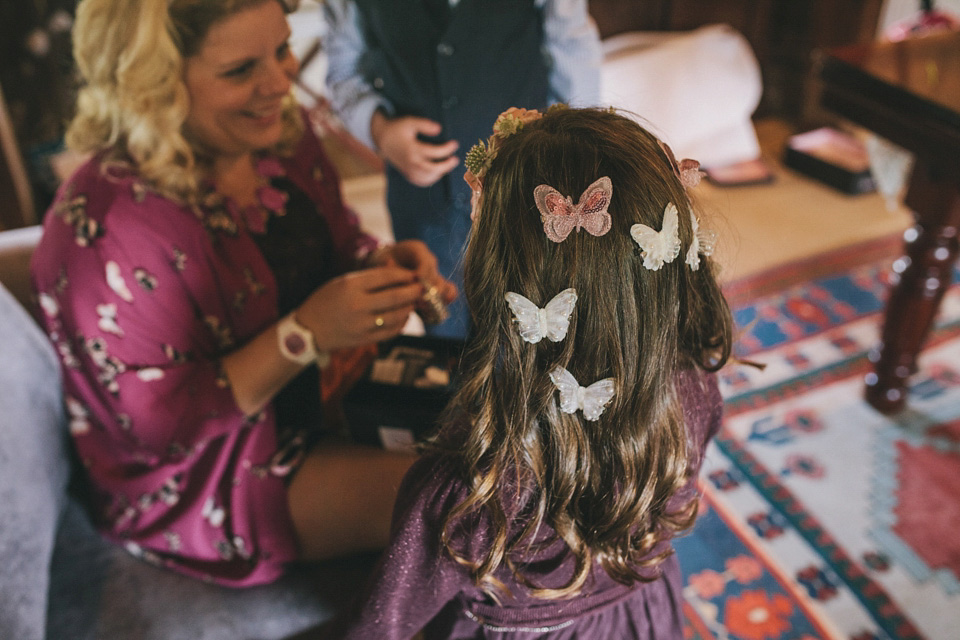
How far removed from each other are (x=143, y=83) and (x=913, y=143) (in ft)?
4.56

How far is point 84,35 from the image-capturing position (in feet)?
3.08

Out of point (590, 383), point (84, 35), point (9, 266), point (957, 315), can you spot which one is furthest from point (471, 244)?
point (957, 315)

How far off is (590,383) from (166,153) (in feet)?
2.34

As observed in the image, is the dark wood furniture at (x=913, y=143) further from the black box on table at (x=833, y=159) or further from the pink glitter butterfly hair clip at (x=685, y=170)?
the black box on table at (x=833, y=159)

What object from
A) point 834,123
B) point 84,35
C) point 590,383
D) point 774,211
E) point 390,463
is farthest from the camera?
point 834,123

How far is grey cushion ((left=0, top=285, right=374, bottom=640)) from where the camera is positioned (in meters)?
0.93

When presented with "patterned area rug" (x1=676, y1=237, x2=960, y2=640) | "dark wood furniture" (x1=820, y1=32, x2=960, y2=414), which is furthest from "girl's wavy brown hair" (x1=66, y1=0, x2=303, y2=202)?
"dark wood furniture" (x1=820, y1=32, x2=960, y2=414)

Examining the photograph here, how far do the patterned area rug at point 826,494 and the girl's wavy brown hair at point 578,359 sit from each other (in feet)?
1.89

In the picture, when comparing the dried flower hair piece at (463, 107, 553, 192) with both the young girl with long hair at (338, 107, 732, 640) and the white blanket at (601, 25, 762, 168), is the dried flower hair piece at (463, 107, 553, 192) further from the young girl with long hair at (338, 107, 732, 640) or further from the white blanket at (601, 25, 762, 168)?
the white blanket at (601, 25, 762, 168)

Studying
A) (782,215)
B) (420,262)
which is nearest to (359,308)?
(420,262)

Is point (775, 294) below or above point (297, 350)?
below

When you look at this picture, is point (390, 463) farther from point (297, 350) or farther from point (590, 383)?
point (590, 383)

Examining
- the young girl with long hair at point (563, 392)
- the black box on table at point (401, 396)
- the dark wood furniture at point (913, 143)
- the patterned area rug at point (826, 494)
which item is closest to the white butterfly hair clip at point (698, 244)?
the young girl with long hair at point (563, 392)

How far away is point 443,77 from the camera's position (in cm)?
120
